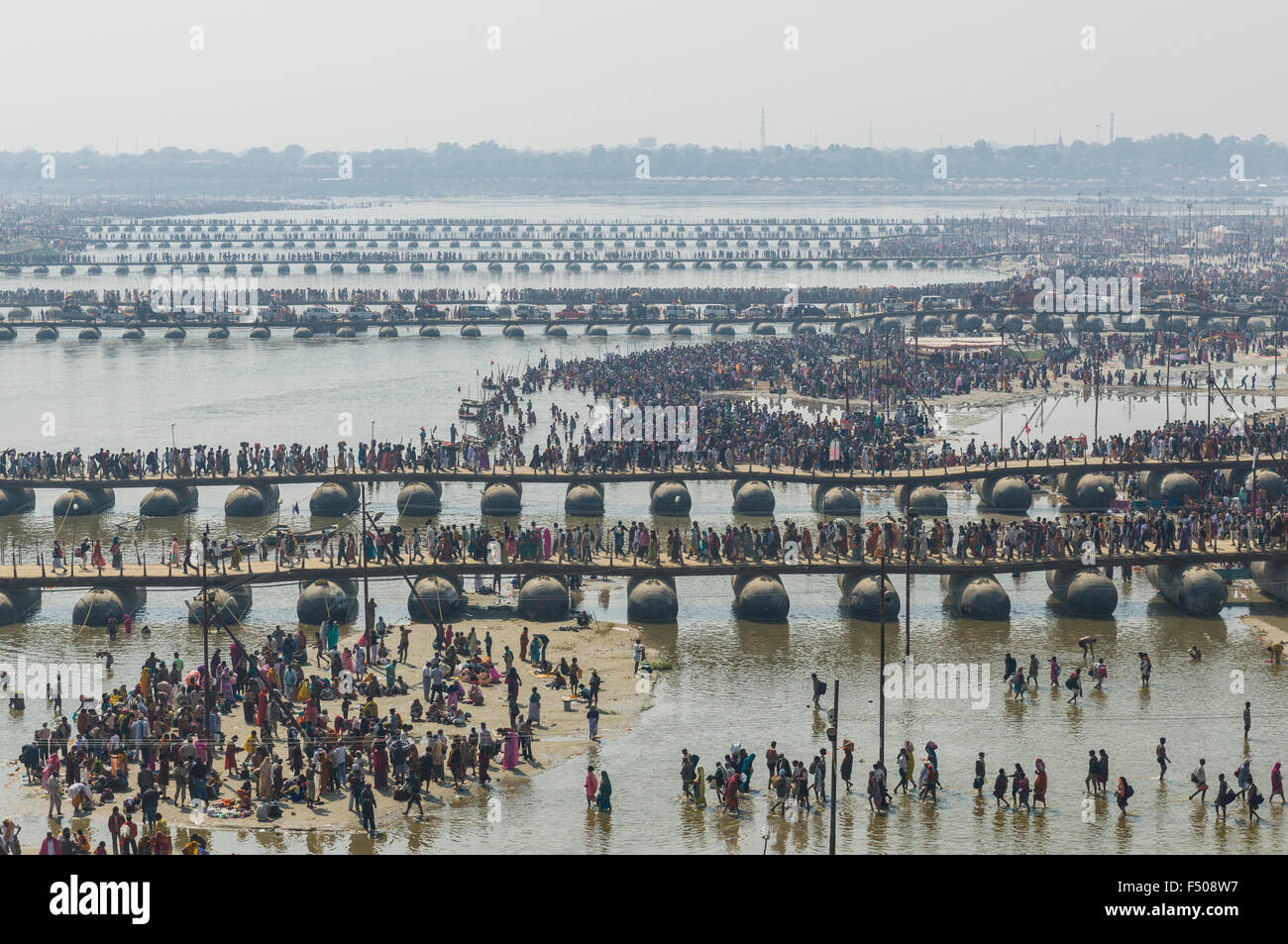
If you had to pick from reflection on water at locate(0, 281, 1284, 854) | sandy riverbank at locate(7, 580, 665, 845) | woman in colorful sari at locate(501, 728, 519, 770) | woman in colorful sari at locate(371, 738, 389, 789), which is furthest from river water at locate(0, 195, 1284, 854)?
woman in colorful sari at locate(371, 738, 389, 789)

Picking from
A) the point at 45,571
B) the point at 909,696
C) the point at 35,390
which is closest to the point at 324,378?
the point at 35,390

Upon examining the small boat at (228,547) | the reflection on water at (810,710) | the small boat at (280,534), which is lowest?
the reflection on water at (810,710)

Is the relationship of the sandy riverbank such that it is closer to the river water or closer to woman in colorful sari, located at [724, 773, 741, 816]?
the river water

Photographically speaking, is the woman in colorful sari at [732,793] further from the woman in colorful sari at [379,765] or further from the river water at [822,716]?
the woman in colorful sari at [379,765]

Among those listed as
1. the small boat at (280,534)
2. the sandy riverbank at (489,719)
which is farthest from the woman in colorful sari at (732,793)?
the small boat at (280,534)

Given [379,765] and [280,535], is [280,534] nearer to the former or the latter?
[280,535]

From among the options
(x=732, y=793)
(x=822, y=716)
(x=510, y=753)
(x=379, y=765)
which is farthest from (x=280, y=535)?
(x=732, y=793)
